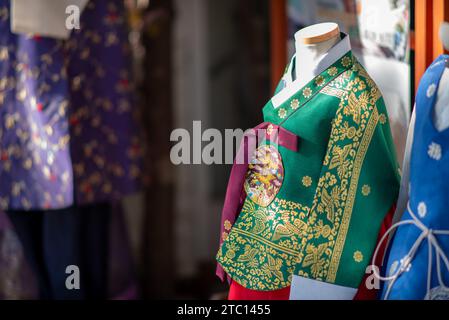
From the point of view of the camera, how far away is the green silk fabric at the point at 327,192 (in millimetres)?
1119

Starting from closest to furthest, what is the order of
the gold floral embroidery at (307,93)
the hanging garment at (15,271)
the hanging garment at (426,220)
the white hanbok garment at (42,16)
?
the hanging garment at (426,220) < the gold floral embroidery at (307,93) < the white hanbok garment at (42,16) < the hanging garment at (15,271)

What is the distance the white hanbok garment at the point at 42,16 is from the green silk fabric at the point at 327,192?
2.42 ft

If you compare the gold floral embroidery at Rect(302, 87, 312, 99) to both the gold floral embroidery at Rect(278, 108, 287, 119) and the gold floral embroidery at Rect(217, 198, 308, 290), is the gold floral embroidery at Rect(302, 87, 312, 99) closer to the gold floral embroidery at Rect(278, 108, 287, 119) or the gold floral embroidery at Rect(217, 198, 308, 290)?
the gold floral embroidery at Rect(278, 108, 287, 119)

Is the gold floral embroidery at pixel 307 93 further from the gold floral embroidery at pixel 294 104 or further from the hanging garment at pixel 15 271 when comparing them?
the hanging garment at pixel 15 271

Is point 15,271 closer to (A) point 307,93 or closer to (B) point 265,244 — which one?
(B) point 265,244

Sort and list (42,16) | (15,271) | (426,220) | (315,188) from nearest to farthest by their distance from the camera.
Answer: (426,220) < (315,188) < (42,16) < (15,271)

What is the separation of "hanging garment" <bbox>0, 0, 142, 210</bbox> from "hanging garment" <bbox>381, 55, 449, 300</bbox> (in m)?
1.02

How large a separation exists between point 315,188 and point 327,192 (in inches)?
1.7

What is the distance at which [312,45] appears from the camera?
3.97 feet

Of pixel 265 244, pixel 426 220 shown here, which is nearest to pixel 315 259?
pixel 265 244

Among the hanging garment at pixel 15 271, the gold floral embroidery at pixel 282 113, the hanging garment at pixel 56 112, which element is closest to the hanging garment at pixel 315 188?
the gold floral embroidery at pixel 282 113

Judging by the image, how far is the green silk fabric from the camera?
1119 millimetres
